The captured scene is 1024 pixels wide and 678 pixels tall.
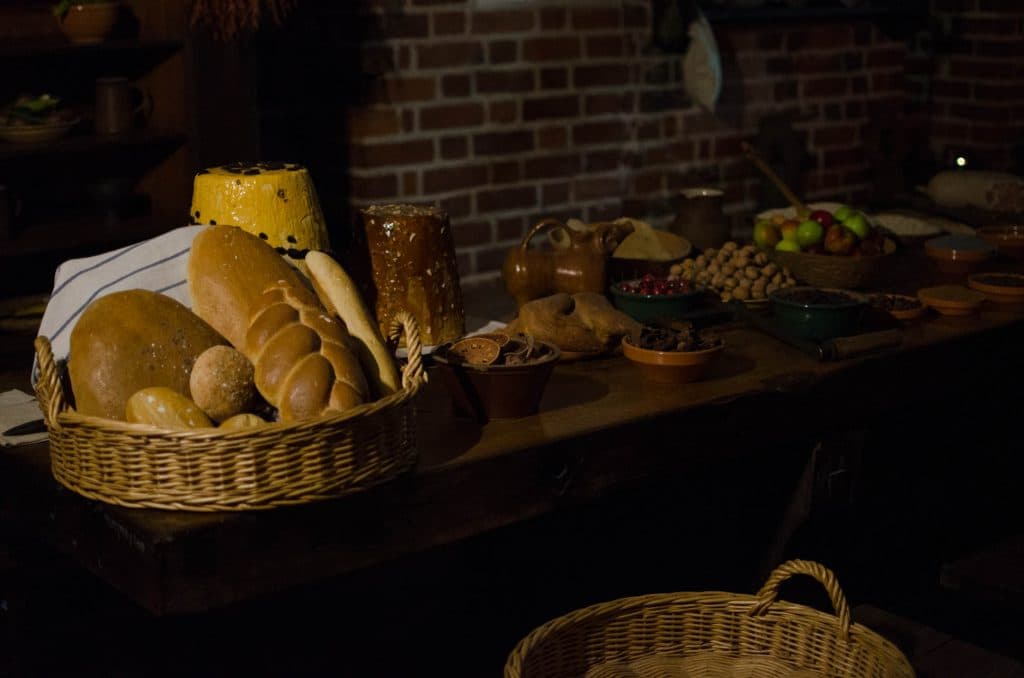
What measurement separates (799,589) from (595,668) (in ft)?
2.92

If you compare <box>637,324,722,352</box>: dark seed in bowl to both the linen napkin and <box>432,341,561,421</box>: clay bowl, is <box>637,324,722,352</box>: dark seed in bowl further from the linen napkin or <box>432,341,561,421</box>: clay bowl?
the linen napkin

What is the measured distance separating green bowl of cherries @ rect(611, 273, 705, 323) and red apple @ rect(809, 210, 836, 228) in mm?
461

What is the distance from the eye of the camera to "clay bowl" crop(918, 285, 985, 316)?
2203mm

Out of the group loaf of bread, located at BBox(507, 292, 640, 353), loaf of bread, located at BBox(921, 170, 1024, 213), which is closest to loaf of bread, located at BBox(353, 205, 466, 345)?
loaf of bread, located at BBox(507, 292, 640, 353)

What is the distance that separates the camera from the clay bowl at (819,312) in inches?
79.3

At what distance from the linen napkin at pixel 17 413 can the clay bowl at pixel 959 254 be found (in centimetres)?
163

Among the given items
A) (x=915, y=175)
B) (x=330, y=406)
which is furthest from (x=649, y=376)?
(x=915, y=175)

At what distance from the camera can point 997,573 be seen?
1741 millimetres

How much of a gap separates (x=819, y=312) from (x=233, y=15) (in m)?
1.58

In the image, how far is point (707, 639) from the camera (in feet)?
5.26

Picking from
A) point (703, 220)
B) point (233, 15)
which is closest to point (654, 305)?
point (703, 220)

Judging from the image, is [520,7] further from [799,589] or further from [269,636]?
[269,636]

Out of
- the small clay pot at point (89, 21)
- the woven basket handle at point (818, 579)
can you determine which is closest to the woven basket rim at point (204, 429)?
the woven basket handle at point (818, 579)

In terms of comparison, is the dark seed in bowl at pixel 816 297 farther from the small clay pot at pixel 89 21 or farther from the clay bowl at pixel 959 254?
the small clay pot at pixel 89 21
